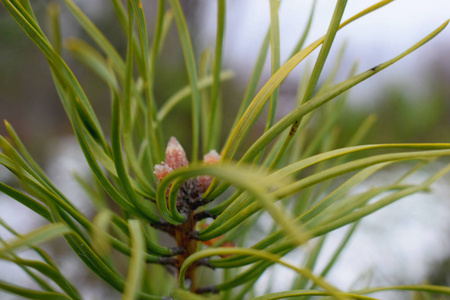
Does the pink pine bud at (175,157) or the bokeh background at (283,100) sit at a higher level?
the bokeh background at (283,100)

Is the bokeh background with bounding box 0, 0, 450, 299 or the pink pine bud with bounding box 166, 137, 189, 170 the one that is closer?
the pink pine bud with bounding box 166, 137, 189, 170

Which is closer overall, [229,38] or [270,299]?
[270,299]

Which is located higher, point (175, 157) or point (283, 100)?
point (283, 100)

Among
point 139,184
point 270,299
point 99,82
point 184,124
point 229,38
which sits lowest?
point 270,299

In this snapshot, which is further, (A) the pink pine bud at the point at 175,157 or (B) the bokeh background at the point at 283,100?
(B) the bokeh background at the point at 283,100

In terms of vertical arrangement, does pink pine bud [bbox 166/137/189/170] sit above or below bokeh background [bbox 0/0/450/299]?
below

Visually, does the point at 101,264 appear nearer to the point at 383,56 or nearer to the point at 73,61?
the point at 73,61

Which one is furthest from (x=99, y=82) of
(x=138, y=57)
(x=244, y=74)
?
(x=138, y=57)

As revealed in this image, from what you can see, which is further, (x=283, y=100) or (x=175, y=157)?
(x=283, y=100)
